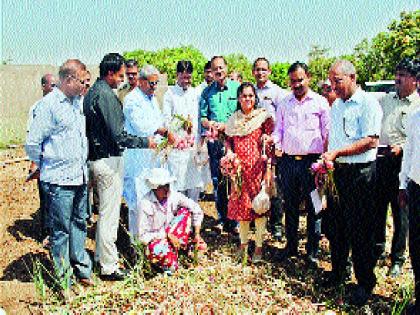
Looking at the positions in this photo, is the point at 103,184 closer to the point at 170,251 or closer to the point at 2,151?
the point at 170,251

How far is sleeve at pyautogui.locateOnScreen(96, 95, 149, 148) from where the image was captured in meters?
4.34

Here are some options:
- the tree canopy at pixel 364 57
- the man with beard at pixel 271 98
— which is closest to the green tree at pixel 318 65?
the tree canopy at pixel 364 57

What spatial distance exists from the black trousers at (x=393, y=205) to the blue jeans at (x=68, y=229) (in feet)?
8.93

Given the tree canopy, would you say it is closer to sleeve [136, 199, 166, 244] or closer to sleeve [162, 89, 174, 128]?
sleeve [162, 89, 174, 128]

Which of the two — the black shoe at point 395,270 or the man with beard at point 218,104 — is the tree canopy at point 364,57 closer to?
the man with beard at point 218,104

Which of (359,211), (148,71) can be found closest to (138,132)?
(148,71)

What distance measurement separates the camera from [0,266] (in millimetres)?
4871

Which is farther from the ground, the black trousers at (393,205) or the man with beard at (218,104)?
the man with beard at (218,104)

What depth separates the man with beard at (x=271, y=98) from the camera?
571 centimetres

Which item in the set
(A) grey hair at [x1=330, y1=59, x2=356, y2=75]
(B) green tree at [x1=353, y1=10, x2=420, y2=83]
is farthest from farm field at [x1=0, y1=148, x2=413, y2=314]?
(B) green tree at [x1=353, y1=10, x2=420, y2=83]

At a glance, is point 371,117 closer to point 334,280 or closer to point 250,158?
point 250,158

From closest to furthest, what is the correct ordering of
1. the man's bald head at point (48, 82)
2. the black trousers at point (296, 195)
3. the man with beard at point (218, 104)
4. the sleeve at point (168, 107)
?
the black trousers at point (296, 195)
the man with beard at point (218, 104)
the sleeve at point (168, 107)
the man's bald head at point (48, 82)

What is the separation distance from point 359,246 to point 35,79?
1036 cm

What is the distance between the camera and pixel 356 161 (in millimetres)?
4086
